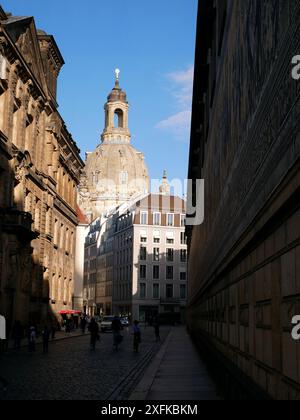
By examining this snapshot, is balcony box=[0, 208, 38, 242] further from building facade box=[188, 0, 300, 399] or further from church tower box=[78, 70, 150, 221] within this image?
church tower box=[78, 70, 150, 221]

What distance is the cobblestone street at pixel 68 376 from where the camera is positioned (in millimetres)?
14766

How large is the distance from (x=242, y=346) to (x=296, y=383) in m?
3.80

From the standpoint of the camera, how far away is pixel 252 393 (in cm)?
718

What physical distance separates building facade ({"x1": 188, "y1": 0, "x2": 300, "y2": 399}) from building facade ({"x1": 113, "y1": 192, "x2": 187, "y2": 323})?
97643mm

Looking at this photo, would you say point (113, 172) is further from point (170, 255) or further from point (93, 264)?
point (170, 255)

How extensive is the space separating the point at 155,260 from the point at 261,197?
10397 centimetres

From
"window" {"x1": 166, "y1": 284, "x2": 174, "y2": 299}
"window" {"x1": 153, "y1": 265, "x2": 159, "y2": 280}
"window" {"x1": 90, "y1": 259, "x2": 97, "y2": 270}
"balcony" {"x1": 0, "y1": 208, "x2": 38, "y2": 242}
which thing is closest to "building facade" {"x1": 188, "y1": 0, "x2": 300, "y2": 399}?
"balcony" {"x1": 0, "y1": 208, "x2": 38, "y2": 242}

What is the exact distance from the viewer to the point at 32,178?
151 feet

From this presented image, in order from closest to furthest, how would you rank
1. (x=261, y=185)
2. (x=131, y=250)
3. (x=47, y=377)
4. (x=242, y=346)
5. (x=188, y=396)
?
1. (x=261, y=185)
2. (x=242, y=346)
3. (x=188, y=396)
4. (x=47, y=377)
5. (x=131, y=250)

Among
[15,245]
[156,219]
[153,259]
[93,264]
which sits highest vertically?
[156,219]

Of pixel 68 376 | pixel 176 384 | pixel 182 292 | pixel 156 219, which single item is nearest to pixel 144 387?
pixel 176 384

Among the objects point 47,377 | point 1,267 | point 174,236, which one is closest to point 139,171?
point 174,236

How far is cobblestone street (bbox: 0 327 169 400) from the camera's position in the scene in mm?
14766
